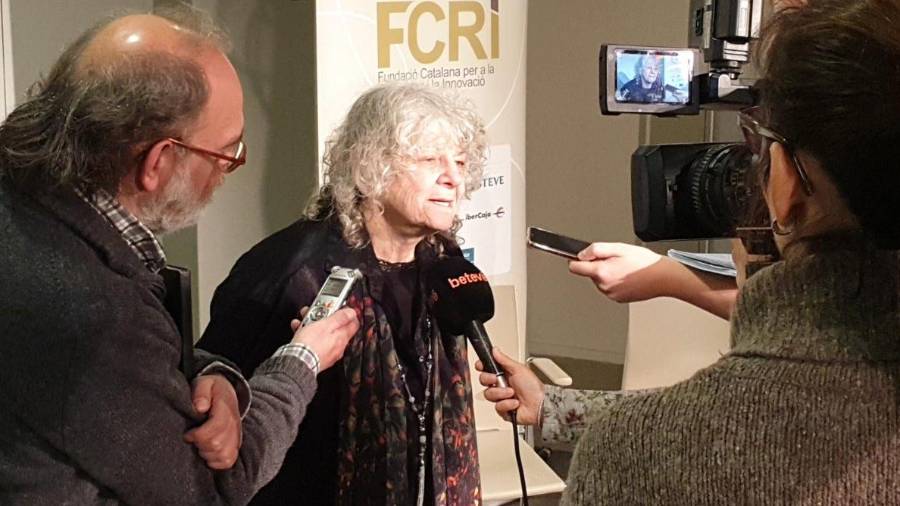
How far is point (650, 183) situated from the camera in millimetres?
1416

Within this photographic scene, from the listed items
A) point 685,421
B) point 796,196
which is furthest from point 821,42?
point 685,421

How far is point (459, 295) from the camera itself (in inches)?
63.3

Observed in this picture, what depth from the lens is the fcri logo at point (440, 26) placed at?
234cm

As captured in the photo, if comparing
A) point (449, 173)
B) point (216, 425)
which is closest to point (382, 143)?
point (449, 173)

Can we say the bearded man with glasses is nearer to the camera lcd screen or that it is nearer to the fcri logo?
the camera lcd screen

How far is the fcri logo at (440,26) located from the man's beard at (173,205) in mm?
1306

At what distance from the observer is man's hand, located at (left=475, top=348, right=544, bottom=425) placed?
4.87ft

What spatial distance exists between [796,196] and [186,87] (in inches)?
27.1

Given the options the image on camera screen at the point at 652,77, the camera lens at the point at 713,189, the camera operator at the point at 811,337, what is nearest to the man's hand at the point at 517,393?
the camera lens at the point at 713,189

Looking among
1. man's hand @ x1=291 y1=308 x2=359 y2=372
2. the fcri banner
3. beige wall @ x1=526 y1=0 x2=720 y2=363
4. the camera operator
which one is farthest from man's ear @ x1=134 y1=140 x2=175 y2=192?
beige wall @ x1=526 y1=0 x2=720 y2=363

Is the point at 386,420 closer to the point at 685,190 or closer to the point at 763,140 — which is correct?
the point at 685,190

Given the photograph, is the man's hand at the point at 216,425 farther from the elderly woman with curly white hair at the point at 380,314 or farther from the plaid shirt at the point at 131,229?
the elderly woman with curly white hair at the point at 380,314

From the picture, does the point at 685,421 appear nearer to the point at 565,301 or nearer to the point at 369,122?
the point at 369,122

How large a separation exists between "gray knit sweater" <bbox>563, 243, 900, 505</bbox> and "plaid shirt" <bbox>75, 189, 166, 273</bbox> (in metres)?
0.59
